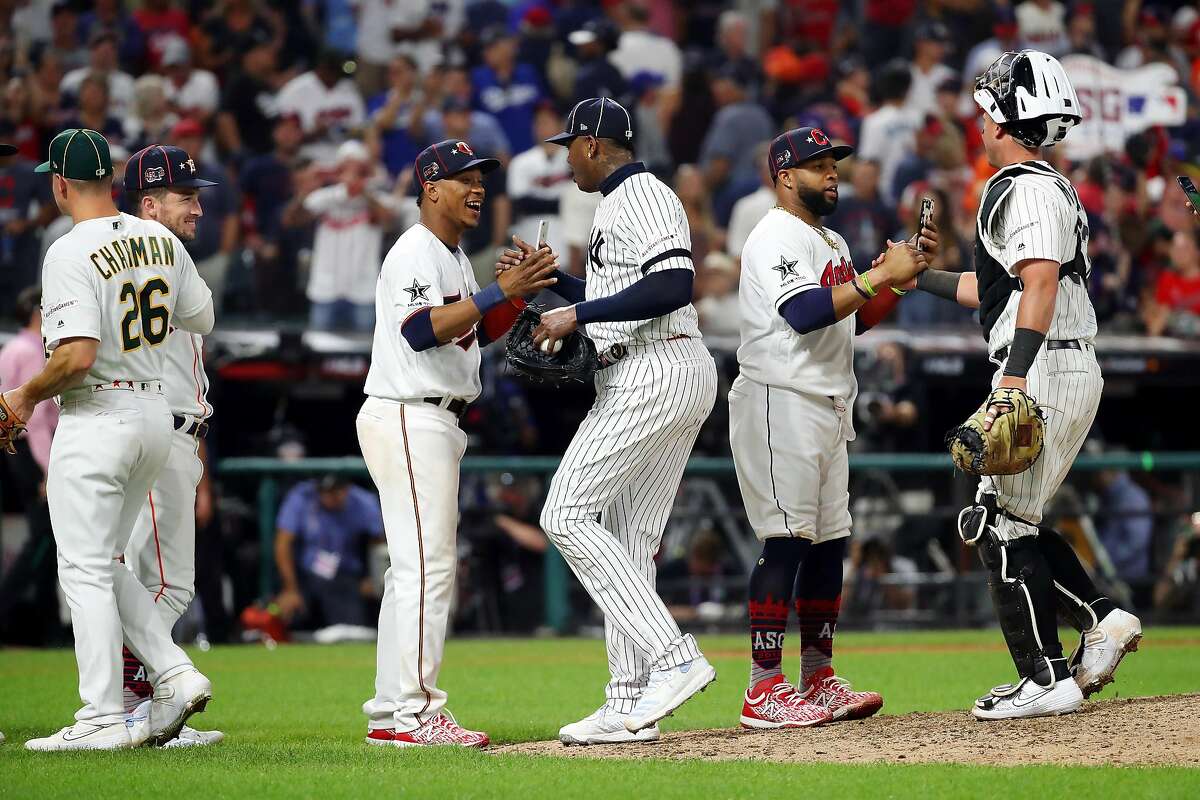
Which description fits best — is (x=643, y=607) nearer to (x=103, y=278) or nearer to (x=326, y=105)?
(x=103, y=278)

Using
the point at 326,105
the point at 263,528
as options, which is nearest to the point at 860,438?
the point at 263,528

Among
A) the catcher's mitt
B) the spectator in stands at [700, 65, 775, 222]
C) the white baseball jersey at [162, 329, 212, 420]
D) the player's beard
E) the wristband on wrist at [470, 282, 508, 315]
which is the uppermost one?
the spectator in stands at [700, 65, 775, 222]

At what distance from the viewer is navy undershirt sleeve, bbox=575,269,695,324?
5.57 meters

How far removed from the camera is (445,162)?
593cm

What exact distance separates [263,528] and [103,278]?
19.6 feet

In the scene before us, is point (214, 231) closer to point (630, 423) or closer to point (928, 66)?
point (928, 66)

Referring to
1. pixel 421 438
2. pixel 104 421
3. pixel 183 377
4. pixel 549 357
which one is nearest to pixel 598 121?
pixel 549 357

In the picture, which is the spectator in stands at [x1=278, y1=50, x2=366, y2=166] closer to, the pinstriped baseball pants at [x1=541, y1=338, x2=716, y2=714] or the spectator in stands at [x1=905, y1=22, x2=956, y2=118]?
the spectator in stands at [x1=905, y1=22, x2=956, y2=118]

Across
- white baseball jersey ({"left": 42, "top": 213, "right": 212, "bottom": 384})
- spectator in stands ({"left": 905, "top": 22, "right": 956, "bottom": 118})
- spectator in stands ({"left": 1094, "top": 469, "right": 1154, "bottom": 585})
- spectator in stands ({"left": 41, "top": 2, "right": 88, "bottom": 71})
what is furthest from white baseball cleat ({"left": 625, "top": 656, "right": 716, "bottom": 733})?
spectator in stands ({"left": 905, "top": 22, "right": 956, "bottom": 118})

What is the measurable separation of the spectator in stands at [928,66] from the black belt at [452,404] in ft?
35.3

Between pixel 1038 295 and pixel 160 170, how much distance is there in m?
3.31

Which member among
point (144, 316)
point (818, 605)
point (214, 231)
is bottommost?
point (818, 605)

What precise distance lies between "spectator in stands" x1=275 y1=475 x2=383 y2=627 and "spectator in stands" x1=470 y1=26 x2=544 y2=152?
467 centimetres

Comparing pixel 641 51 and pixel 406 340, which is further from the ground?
pixel 641 51
